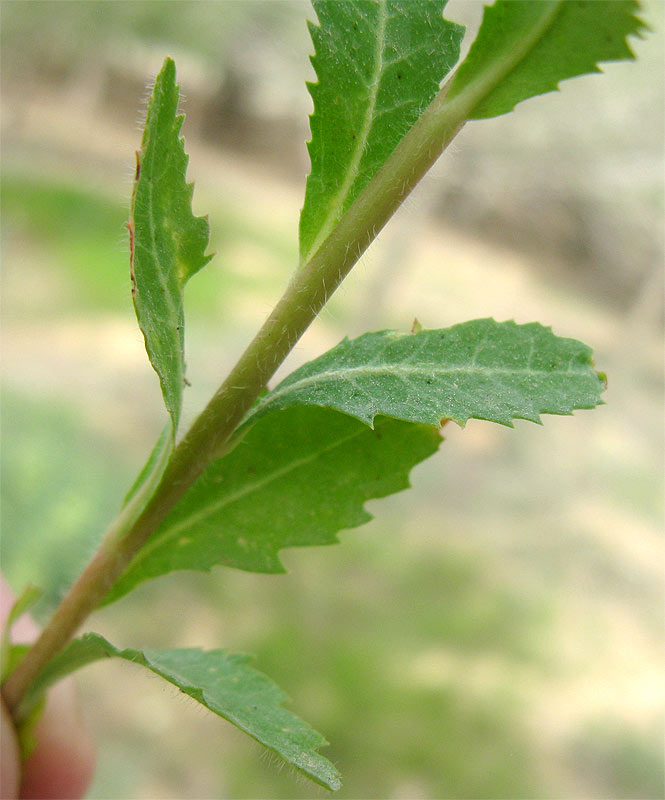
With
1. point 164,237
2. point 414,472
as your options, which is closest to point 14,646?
point 164,237

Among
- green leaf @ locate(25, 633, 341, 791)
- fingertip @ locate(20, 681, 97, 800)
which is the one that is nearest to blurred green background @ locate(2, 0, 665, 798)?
green leaf @ locate(25, 633, 341, 791)

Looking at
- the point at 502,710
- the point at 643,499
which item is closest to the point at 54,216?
the point at 643,499

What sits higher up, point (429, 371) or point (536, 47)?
point (536, 47)

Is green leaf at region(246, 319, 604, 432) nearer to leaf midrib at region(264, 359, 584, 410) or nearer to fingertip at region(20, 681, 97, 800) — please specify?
leaf midrib at region(264, 359, 584, 410)

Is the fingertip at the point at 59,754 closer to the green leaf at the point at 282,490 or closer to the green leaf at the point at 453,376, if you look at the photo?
the green leaf at the point at 282,490

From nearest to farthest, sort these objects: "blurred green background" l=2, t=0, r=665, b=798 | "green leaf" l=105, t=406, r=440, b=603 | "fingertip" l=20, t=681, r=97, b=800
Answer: "green leaf" l=105, t=406, r=440, b=603 → "fingertip" l=20, t=681, r=97, b=800 → "blurred green background" l=2, t=0, r=665, b=798

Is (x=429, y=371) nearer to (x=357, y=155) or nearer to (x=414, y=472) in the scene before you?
(x=357, y=155)
